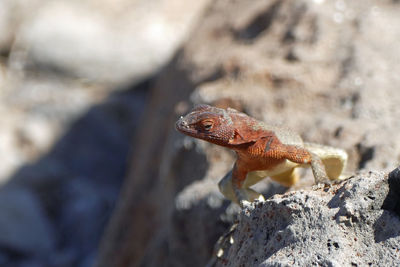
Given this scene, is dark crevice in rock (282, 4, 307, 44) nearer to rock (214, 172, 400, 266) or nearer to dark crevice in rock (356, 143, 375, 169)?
dark crevice in rock (356, 143, 375, 169)

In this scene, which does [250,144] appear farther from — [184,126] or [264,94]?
[264,94]

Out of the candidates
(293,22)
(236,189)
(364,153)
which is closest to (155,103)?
(293,22)

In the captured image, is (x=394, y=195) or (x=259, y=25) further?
(x=259, y=25)

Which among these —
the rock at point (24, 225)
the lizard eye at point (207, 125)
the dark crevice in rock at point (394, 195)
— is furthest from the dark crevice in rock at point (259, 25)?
the rock at point (24, 225)

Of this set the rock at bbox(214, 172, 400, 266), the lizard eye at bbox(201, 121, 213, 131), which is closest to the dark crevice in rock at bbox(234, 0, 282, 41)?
the lizard eye at bbox(201, 121, 213, 131)

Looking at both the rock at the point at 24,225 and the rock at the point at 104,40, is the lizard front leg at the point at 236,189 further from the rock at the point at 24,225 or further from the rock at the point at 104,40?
the rock at the point at 104,40

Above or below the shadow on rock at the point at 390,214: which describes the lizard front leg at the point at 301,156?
below

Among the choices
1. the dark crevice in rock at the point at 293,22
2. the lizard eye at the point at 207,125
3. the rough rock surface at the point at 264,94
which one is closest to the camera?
the lizard eye at the point at 207,125
